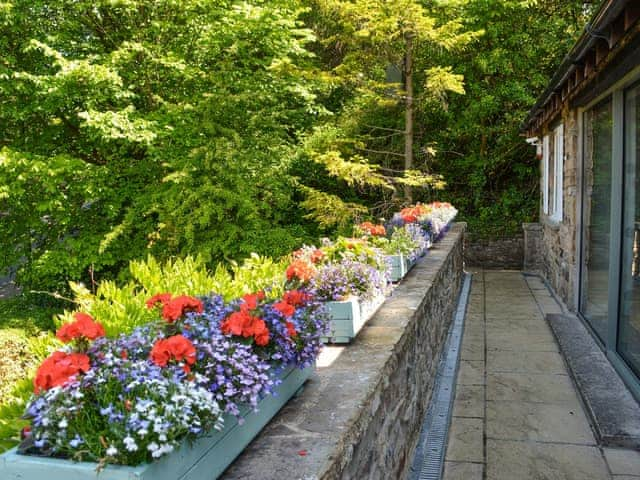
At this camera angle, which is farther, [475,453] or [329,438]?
[475,453]

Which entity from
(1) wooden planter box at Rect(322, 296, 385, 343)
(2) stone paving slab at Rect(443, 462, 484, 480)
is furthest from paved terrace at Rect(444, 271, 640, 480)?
(1) wooden planter box at Rect(322, 296, 385, 343)

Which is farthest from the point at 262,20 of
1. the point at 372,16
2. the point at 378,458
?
the point at 378,458

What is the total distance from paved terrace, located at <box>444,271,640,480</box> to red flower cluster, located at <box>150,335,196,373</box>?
7.47 ft

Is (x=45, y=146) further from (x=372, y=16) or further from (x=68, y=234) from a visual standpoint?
(x=372, y=16)

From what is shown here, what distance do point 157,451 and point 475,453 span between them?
2767mm

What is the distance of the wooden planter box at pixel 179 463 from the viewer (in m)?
1.27

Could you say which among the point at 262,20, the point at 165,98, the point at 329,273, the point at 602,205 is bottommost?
the point at 329,273

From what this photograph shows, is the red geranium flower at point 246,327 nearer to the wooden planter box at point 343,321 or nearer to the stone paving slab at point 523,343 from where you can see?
the wooden planter box at point 343,321

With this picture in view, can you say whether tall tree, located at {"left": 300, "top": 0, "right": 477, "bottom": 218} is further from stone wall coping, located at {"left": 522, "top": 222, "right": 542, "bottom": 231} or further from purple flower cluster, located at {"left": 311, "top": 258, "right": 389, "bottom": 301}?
purple flower cluster, located at {"left": 311, "top": 258, "right": 389, "bottom": 301}

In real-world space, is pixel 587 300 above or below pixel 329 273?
below

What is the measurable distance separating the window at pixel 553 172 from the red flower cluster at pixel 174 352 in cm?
702

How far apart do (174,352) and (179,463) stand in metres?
0.27

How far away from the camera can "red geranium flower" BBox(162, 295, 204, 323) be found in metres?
1.84

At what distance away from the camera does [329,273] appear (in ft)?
9.63
